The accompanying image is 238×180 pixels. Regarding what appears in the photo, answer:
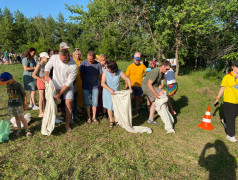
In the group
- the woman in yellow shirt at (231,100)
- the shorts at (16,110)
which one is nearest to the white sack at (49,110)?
the shorts at (16,110)

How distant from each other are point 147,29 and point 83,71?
1125 centimetres

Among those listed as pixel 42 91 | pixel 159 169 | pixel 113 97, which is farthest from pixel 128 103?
pixel 42 91

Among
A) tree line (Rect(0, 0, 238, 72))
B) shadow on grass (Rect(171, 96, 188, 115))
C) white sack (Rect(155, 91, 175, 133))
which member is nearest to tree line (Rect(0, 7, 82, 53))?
tree line (Rect(0, 0, 238, 72))

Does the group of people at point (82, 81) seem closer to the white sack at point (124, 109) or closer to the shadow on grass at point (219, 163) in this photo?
the white sack at point (124, 109)

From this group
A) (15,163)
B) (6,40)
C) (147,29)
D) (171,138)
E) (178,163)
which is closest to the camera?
(15,163)

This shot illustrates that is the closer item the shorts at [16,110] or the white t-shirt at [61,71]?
the shorts at [16,110]

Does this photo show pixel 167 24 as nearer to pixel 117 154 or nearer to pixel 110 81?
pixel 110 81

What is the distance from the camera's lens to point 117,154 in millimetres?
3273

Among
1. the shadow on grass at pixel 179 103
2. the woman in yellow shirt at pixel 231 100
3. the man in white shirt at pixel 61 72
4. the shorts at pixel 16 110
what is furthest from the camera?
the shadow on grass at pixel 179 103

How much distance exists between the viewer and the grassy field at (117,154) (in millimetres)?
2762

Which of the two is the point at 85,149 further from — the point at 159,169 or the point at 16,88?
the point at 16,88

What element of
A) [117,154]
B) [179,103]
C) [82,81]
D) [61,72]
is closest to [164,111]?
[117,154]

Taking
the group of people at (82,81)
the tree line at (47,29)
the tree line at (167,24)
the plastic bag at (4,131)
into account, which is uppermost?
the tree line at (47,29)

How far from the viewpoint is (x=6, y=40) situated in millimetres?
30578
